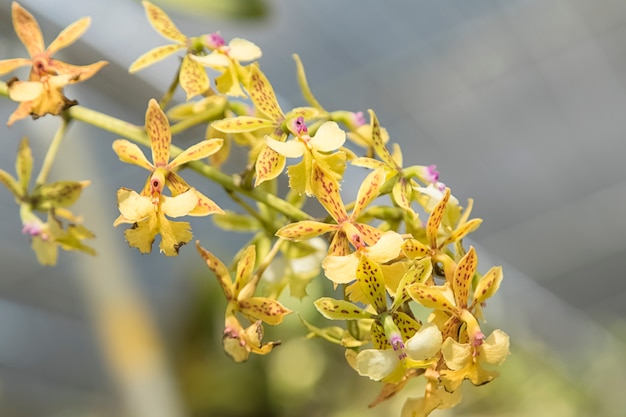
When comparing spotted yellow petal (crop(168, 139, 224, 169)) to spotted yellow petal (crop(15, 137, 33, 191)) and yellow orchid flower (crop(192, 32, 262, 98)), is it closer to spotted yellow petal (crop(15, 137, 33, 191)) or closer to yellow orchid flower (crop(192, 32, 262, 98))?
yellow orchid flower (crop(192, 32, 262, 98))

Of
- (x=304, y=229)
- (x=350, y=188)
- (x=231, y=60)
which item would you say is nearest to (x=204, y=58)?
(x=231, y=60)

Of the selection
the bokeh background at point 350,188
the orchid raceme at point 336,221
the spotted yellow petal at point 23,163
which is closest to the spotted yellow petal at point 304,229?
A: the orchid raceme at point 336,221

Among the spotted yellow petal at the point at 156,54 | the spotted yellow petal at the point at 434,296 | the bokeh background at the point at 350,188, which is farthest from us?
the bokeh background at the point at 350,188

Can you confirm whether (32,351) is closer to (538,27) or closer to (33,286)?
(33,286)

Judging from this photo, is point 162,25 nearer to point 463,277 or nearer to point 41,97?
point 41,97

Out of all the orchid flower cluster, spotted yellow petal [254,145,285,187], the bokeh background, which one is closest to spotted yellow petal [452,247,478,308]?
the orchid flower cluster

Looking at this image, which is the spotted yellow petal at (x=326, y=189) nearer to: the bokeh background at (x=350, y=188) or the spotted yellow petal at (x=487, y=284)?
the spotted yellow petal at (x=487, y=284)
